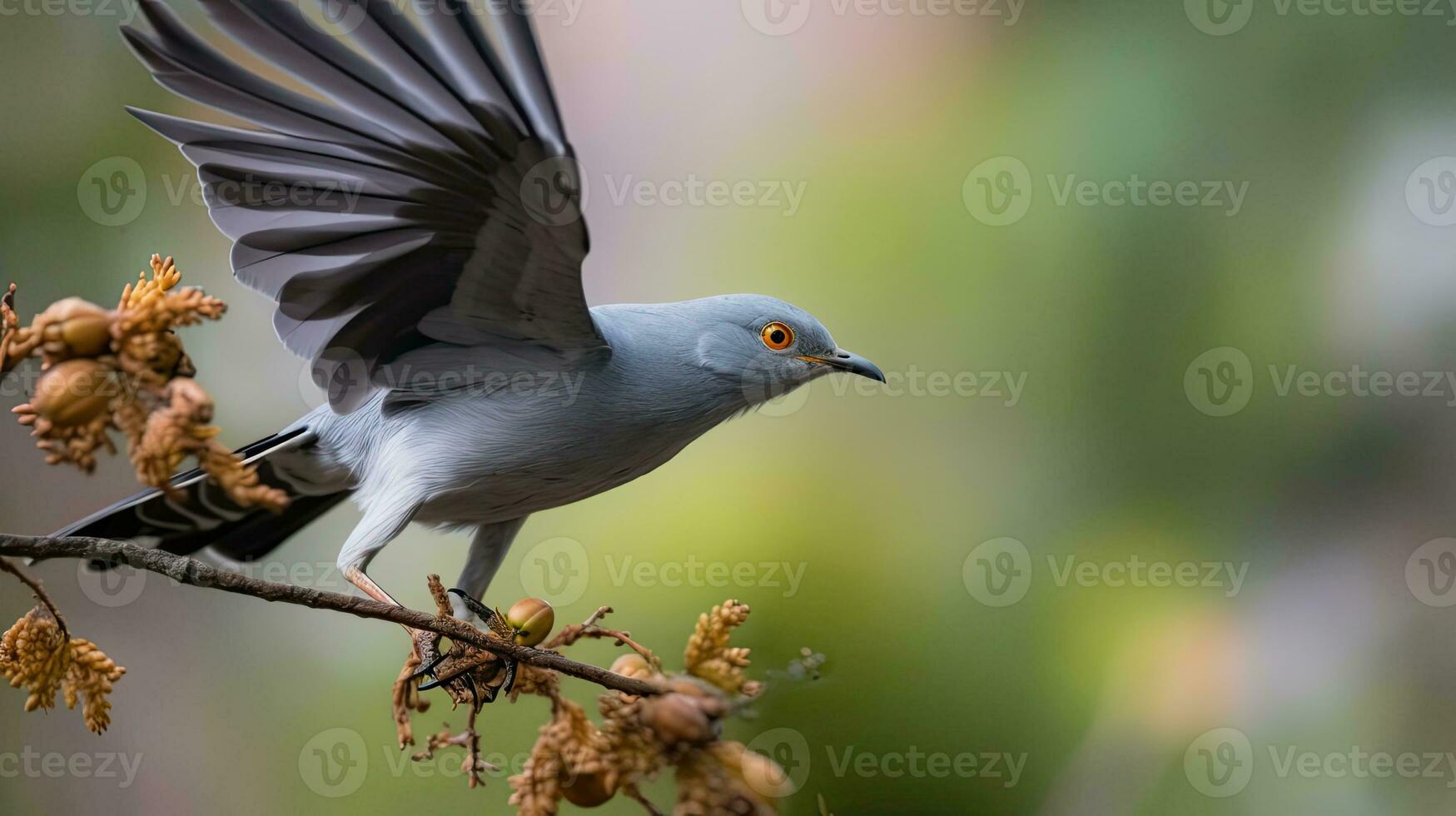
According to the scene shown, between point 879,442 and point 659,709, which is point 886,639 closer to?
point 879,442

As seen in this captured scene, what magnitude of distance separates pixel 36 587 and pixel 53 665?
85 millimetres

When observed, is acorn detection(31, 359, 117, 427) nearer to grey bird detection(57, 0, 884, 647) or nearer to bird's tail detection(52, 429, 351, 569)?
grey bird detection(57, 0, 884, 647)

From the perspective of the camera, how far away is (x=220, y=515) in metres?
1.60

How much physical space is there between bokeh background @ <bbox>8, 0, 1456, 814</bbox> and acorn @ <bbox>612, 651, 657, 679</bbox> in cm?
108

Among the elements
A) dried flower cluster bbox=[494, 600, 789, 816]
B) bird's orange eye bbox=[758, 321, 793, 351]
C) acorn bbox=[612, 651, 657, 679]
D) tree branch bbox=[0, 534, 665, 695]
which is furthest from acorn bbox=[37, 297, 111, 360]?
bird's orange eye bbox=[758, 321, 793, 351]

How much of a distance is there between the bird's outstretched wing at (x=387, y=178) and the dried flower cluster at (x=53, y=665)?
544 mm

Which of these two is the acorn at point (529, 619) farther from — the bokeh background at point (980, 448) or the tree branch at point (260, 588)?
the bokeh background at point (980, 448)

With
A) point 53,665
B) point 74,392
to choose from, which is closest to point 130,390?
point 74,392

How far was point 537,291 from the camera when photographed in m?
1.31

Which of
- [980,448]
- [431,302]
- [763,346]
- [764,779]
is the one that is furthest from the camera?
[980,448]

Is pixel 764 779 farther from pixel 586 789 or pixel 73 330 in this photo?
pixel 73 330

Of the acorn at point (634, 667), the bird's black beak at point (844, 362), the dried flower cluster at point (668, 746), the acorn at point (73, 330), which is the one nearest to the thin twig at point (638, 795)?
the dried flower cluster at point (668, 746)

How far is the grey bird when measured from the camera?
1054 mm

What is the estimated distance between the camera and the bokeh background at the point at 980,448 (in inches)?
89.7
